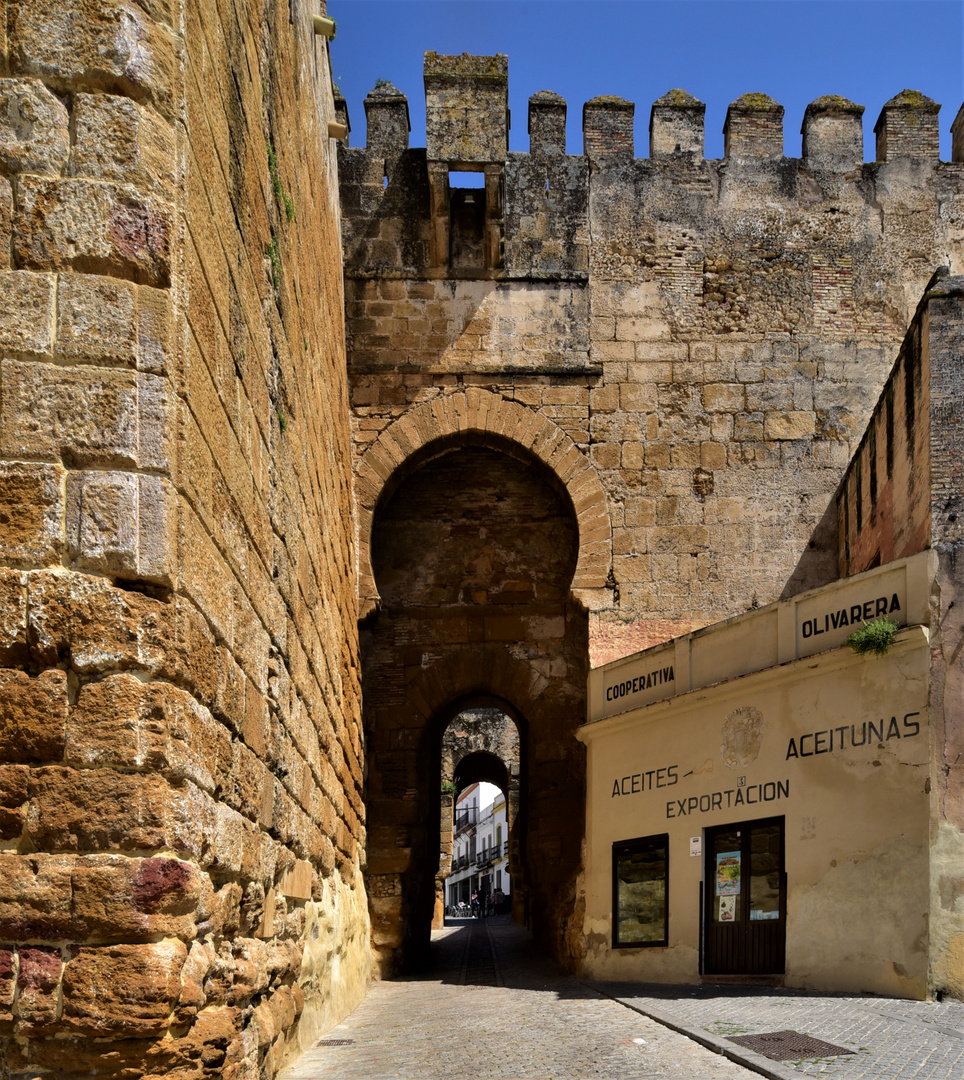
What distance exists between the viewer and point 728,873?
8844mm

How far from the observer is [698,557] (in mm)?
11250

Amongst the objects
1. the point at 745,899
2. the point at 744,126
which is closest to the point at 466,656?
the point at 745,899

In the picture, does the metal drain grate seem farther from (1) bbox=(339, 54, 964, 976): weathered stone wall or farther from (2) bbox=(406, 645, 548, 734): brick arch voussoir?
(2) bbox=(406, 645, 548, 734): brick arch voussoir

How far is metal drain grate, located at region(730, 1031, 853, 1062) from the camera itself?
5.42 meters

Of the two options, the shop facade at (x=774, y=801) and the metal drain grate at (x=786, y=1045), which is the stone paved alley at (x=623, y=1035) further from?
the shop facade at (x=774, y=801)

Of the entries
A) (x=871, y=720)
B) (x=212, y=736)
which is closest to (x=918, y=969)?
(x=871, y=720)

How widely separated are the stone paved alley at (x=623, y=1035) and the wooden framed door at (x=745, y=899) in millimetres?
345

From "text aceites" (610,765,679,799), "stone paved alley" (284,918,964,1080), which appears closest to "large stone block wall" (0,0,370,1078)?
"stone paved alley" (284,918,964,1080)

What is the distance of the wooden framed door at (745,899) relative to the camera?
8.33 metres

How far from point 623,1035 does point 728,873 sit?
272cm

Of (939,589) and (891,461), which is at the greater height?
(891,461)

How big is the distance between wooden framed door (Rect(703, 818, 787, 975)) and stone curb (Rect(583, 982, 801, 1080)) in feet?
4.15

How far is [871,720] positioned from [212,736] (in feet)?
19.0

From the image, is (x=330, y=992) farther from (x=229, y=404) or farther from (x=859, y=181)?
(x=859, y=181)
